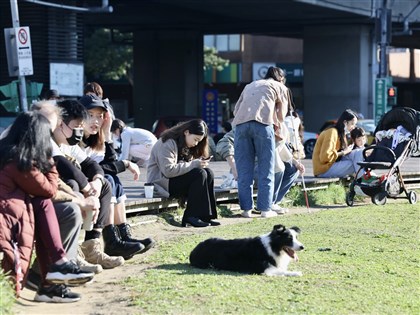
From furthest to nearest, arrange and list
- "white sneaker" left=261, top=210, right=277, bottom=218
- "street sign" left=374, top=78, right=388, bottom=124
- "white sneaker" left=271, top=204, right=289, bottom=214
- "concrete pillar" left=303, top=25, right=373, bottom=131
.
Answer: "concrete pillar" left=303, top=25, right=373, bottom=131 → "street sign" left=374, top=78, right=388, bottom=124 → "white sneaker" left=271, top=204, right=289, bottom=214 → "white sneaker" left=261, top=210, right=277, bottom=218

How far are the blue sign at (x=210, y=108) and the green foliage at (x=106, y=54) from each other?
8142 millimetres

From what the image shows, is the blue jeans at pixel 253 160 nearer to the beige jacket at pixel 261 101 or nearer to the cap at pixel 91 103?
the beige jacket at pixel 261 101

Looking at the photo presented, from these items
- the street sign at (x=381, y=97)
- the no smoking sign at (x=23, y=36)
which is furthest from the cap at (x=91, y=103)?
the street sign at (x=381, y=97)

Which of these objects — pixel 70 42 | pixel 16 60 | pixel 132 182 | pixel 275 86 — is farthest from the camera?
pixel 70 42

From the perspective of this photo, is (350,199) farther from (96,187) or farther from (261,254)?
(96,187)

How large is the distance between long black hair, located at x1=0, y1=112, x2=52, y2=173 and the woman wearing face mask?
31.2 feet

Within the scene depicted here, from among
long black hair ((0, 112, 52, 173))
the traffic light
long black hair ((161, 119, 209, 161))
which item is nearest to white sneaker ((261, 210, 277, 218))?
long black hair ((161, 119, 209, 161))

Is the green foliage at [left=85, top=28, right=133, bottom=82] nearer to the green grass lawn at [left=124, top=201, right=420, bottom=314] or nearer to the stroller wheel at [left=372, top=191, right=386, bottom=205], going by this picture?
the stroller wheel at [left=372, top=191, right=386, bottom=205]

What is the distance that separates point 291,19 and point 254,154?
3459 cm

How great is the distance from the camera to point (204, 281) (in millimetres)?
8414

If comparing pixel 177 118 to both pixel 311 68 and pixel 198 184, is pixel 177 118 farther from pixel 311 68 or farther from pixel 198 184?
pixel 198 184

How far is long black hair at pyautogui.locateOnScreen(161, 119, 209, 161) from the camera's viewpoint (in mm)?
12500

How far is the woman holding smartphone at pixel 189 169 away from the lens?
1252 centimetres

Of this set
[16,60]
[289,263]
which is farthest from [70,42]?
[289,263]
